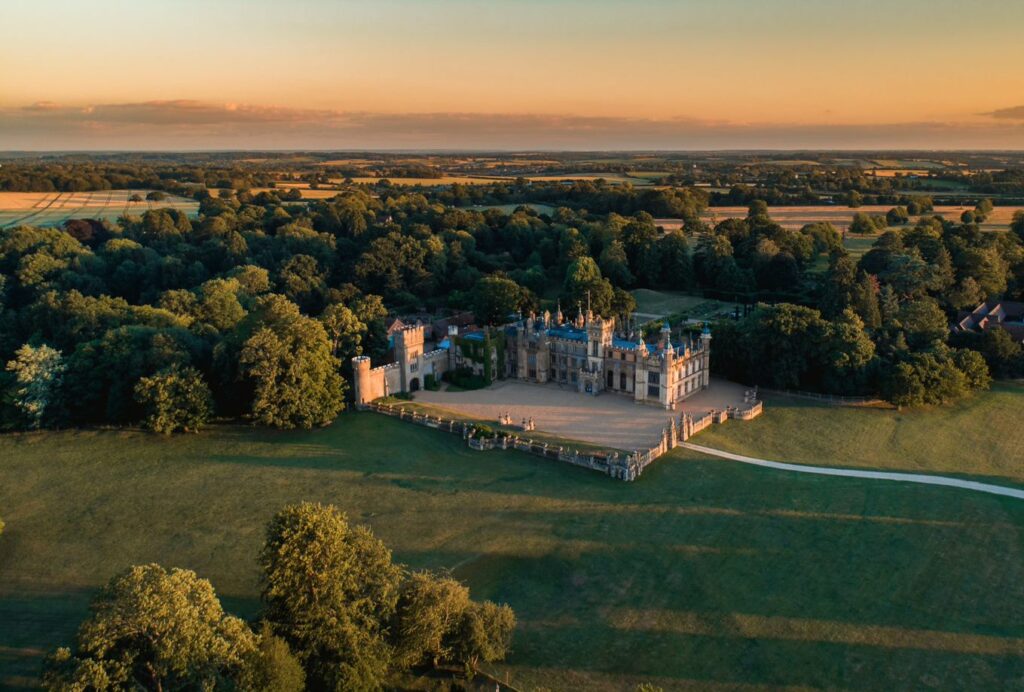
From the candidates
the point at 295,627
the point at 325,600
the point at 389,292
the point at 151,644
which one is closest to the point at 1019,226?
the point at 389,292

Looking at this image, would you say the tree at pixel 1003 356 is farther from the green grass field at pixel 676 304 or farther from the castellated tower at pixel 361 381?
the castellated tower at pixel 361 381

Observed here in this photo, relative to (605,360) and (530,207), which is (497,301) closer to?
(605,360)

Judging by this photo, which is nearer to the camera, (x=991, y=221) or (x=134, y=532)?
(x=134, y=532)

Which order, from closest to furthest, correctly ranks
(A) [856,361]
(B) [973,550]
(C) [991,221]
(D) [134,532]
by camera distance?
(B) [973,550] < (D) [134,532] < (A) [856,361] < (C) [991,221]

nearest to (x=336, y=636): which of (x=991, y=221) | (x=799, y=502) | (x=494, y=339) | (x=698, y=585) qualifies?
(x=698, y=585)

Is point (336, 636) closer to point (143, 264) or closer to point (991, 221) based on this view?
point (143, 264)

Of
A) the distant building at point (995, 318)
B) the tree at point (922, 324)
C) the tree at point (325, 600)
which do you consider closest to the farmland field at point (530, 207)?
the distant building at point (995, 318)
